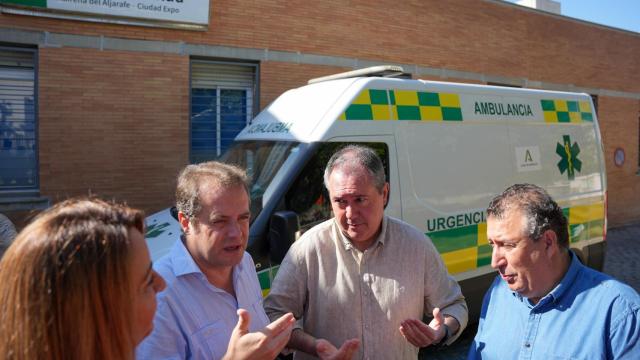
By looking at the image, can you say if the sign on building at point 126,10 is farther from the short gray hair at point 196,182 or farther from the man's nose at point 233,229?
the man's nose at point 233,229

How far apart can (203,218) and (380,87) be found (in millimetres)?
3020

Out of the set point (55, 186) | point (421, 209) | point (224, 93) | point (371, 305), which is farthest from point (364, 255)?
point (224, 93)

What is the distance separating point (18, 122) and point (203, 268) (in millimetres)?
6763

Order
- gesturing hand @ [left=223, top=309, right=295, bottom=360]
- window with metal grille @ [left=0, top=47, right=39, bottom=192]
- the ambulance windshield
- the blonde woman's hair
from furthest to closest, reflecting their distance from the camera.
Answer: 1. window with metal grille @ [left=0, top=47, right=39, bottom=192]
2. the ambulance windshield
3. gesturing hand @ [left=223, top=309, right=295, bottom=360]
4. the blonde woman's hair

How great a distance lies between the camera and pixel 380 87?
4457 millimetres

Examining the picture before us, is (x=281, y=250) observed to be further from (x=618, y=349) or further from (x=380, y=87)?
(x=618, y=349)

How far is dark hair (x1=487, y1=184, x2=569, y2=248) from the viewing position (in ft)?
5.87

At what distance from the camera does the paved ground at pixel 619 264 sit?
5.38 metres

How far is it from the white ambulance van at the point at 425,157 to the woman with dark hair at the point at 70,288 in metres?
2.32

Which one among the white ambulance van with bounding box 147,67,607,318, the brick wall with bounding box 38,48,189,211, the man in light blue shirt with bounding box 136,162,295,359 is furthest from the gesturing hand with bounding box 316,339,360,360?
the brick wall with bounding box 38,48,189,211

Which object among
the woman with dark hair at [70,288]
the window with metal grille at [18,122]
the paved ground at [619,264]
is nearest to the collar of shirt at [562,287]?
the woman with dark hair at [70,288]

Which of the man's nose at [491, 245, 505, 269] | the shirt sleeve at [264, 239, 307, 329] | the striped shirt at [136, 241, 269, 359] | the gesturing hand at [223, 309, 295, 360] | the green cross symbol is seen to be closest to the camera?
the gesturing hand at [223, 309, 295, 360]

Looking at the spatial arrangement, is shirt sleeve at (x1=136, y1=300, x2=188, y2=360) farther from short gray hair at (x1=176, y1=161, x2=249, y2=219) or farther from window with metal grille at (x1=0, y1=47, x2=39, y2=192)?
window with metal grille at (x1=0, y1=47, x2=39, y2=192)

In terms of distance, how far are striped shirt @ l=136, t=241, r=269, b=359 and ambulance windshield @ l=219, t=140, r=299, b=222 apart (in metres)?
1.90
